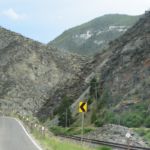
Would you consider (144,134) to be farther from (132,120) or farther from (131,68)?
(131,68)

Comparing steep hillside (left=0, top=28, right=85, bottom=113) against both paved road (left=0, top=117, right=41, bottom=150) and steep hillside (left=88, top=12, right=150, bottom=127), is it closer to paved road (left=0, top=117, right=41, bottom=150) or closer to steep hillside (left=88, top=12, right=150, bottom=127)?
steep hillside (left=88, top=12, right=150, bottom=127)

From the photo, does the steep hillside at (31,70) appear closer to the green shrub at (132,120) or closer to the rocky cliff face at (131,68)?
the rocky cliff face at (131,68)

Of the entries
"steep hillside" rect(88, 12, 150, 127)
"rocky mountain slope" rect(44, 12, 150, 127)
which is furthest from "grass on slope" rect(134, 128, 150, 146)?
"steep hillside" rect(88, 12, 150, 127)

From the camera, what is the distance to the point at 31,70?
127500 millimetres

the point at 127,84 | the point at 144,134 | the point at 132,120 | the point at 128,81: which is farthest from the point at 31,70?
the point at 144,134

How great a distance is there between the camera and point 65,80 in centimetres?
12606

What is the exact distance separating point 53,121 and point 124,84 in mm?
21460

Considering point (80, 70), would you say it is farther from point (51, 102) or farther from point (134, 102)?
point (134, 102)

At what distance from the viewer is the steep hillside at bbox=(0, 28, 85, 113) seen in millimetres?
122875

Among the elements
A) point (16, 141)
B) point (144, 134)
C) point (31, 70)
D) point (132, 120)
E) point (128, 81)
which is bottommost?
Result: point (144, 134)

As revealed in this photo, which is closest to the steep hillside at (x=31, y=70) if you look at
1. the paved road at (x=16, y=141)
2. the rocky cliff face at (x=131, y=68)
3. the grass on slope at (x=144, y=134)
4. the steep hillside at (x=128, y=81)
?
the steep hillside at (x=128, y=81)

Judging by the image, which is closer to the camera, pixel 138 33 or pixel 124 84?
pixel 124 84

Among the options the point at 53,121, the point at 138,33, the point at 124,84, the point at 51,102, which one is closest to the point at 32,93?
the point at 51,102

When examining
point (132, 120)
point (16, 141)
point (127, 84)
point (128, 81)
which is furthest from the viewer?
point (128, 81)
